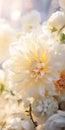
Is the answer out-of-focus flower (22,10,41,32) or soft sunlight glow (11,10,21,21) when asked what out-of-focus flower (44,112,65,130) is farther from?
soft sunlight glow (11,10,21,21)

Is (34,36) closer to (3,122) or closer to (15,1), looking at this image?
(3,122)

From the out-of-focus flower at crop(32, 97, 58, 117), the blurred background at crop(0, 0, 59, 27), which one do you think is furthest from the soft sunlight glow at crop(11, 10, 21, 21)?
the out-of-focus flower at crop(32, 97, 58, 117)

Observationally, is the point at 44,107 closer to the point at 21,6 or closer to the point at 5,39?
the point at 5,39

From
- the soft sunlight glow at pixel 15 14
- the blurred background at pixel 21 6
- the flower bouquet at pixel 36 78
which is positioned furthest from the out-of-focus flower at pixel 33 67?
the blurred background at pixel 21 6

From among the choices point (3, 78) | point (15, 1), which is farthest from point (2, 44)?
point (15, 1)

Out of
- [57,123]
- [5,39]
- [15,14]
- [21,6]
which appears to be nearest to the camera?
[57,123]

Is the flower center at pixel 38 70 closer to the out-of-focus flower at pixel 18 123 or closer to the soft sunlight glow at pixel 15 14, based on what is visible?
the out-of-focus flower at pixel 18 123

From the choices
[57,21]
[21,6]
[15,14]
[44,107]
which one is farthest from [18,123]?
[21,6]
